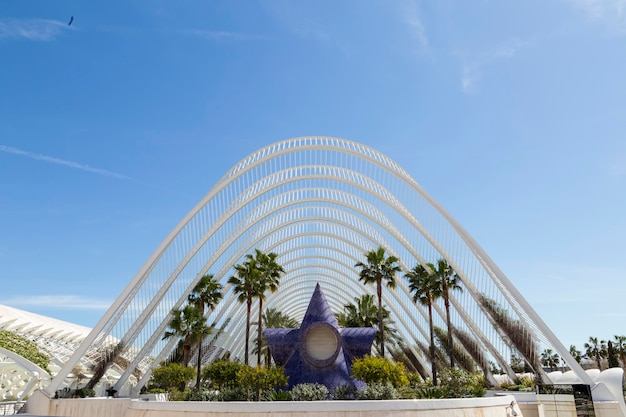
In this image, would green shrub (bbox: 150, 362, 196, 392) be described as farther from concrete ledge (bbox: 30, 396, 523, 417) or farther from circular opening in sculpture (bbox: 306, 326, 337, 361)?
concrete ledge (bbox: 30, 396, 523, 417)

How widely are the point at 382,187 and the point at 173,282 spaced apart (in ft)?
67.4

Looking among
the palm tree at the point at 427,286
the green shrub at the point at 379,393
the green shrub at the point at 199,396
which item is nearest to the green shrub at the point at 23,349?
the green shrub at the point at 199,396

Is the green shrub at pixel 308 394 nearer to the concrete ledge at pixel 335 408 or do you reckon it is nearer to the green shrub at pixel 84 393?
the concrete ledge at pixel 335 408

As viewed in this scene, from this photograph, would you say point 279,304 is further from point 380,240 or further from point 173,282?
point 173,282

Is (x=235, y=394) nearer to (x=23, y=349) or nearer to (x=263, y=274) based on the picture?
(x=263, y=274)

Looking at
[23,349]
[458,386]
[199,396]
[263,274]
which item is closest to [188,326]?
[263,274]

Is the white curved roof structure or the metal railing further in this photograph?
the white curved roof structure

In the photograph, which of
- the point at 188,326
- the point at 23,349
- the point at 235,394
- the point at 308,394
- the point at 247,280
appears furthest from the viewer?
the point at 23,349

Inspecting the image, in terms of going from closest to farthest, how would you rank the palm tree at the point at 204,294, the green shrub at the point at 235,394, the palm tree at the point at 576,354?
the green shrub at the point at 235,394 < the palm tree at the point at 204,294 < the palm tree at the point at 576,354

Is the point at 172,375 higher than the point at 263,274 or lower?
lower

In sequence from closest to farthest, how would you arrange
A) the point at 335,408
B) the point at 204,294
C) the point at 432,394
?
1. the point at 335,408
2. the point at 432,394
3. the point at 204,294

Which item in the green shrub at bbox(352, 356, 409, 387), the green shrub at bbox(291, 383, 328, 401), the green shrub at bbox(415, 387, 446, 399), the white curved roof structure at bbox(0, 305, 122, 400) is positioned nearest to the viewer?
the green shrub at bbox(291, 383, 328, 401)

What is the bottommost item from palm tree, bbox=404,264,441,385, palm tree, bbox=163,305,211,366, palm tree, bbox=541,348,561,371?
palm tree, bbox=541,348,561,371

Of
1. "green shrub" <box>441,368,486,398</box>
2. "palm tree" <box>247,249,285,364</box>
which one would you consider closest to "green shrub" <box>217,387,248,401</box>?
"green shrub" <box>441,368,486,398</box>
